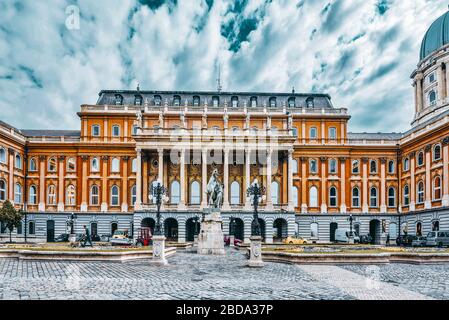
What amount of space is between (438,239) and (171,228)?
1374 inches

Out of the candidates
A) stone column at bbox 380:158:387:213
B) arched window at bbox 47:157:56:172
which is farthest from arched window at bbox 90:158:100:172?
stone column at bbox 380:158:387:213

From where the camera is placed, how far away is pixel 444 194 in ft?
168

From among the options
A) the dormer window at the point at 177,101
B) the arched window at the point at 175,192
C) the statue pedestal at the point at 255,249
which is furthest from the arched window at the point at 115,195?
the statue pedestal at the point at 255,249

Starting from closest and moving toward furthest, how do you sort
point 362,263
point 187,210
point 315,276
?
1. point 315,276
2. point 362,263
3. point 187,210

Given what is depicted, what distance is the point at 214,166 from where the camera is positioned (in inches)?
2608

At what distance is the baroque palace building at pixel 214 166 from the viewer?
2525 inches

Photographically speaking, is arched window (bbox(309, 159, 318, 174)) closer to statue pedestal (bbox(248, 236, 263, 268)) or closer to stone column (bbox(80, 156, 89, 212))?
stone column (bbox(80, 156, 89, 212))

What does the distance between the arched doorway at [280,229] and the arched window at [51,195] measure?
103 feet

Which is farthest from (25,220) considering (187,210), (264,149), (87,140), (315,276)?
(315,276)

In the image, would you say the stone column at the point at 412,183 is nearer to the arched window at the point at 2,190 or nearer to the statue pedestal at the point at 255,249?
the statue pedestal at the point at 255,249

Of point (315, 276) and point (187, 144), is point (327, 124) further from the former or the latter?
point (315, 276)

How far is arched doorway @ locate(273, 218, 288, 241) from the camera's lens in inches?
2493

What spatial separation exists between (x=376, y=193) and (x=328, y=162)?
8.30 m
